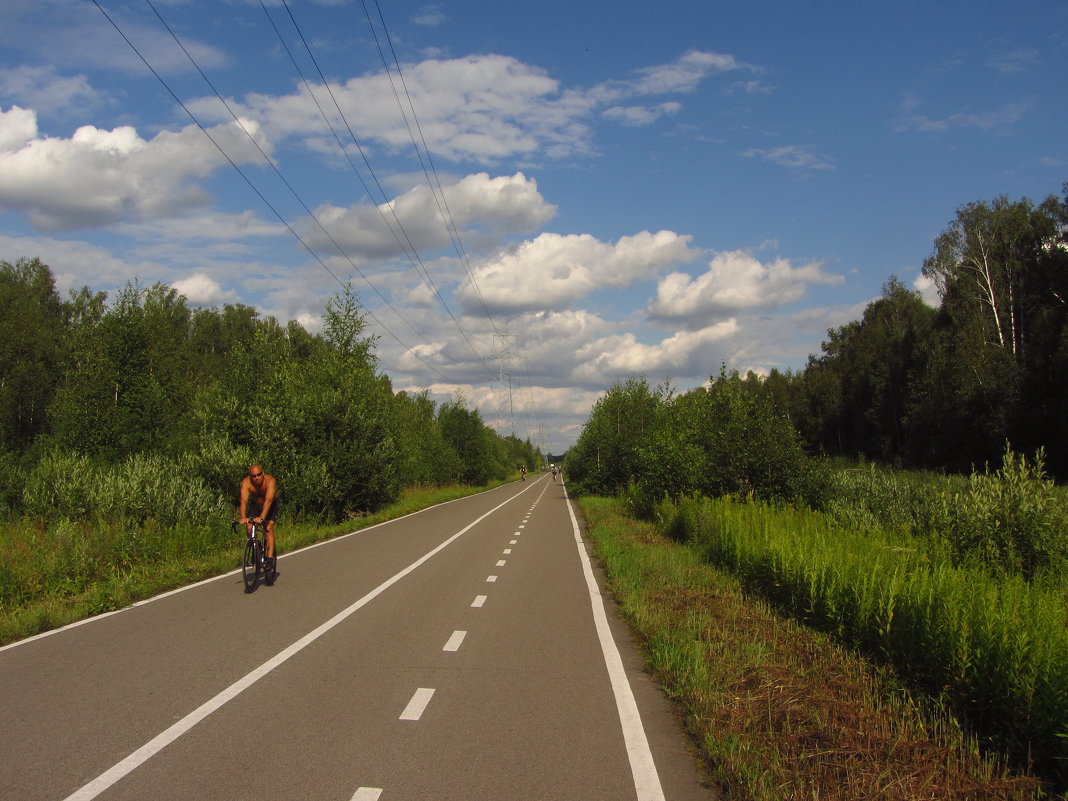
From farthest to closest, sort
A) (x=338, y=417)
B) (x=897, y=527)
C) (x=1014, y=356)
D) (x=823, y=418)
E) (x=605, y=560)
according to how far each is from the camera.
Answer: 1. (x=823, y=418)
2. (x=1014, y=356)
3. (x=338, y=417)
4. (x=605, y=560)
5. (x=897, y=527)

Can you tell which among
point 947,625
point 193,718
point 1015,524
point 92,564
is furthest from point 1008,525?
point 92,564

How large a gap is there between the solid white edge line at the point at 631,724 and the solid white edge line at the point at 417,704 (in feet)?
4.88

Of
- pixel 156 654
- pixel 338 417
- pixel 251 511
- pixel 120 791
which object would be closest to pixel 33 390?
pixel 338 417

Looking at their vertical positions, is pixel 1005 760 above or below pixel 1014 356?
below

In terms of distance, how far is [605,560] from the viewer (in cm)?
1404

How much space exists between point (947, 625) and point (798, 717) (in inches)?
54.9

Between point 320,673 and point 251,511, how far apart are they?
554 cm

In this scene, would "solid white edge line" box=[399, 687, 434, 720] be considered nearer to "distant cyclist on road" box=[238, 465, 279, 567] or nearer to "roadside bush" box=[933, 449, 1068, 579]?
"distant cyclist on road" box=[238, 465, 279, 567]

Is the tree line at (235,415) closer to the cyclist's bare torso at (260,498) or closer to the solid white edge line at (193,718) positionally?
the cyclist's bare torso at (260,498)

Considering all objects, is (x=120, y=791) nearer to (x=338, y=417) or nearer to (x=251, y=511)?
(x=251, y=511)

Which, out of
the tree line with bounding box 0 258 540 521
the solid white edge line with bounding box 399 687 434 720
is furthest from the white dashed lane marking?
the tree line with bounding box 0 258 540 521

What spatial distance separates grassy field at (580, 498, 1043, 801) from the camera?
13.2 feet

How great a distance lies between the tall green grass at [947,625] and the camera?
4.40 metres

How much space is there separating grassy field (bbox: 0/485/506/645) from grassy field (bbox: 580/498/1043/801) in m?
7.03
